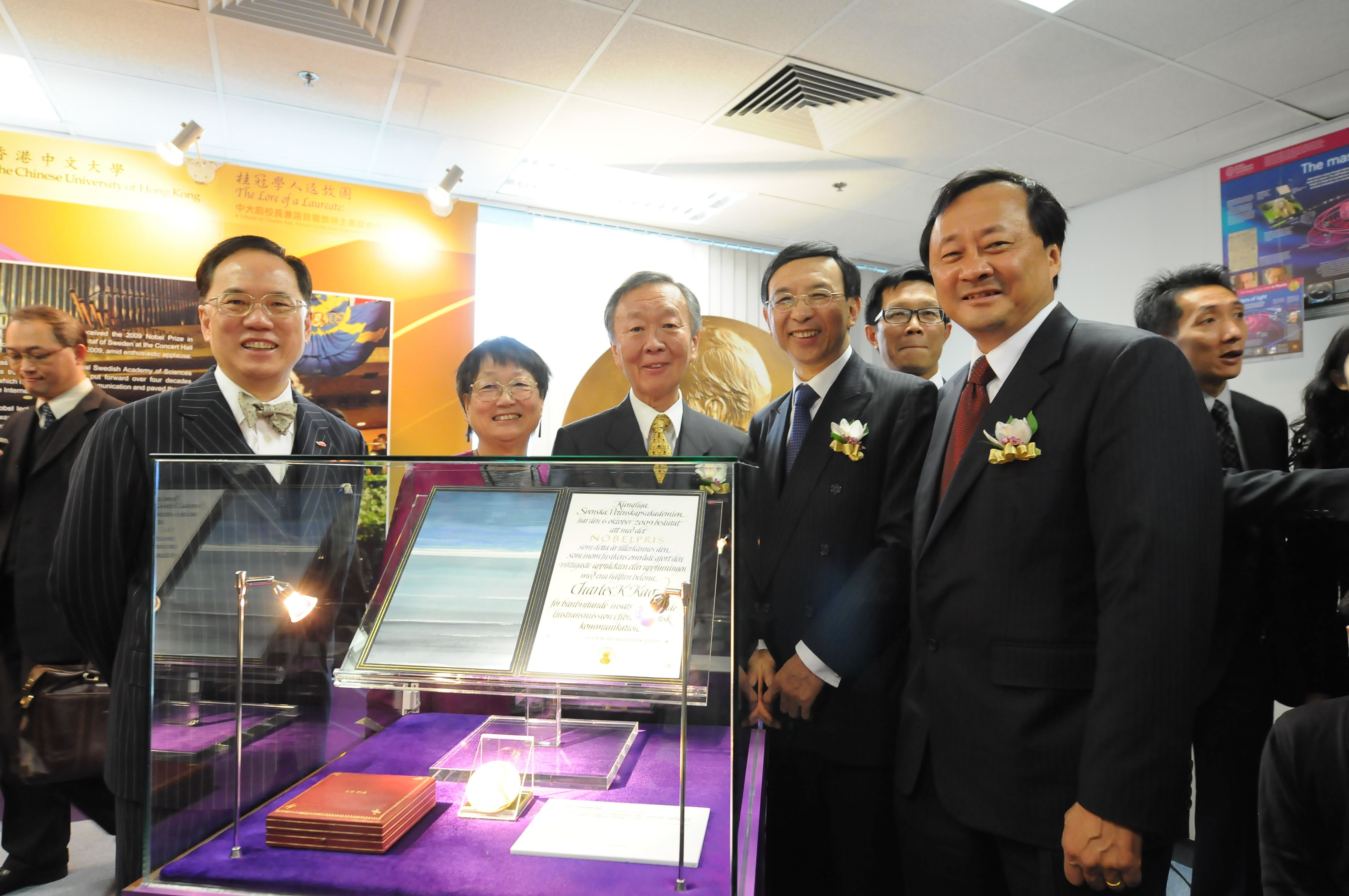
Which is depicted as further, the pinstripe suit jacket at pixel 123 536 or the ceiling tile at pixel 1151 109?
the ceiling tile at pixel 1151 109

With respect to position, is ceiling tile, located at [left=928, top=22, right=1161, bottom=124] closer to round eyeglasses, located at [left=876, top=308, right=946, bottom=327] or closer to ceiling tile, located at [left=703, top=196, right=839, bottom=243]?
ceiling tile, located at [left=703, top=196, right=839, bottom=243]

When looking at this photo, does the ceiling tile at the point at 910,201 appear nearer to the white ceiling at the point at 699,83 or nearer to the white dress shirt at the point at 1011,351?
the white ceiling at the point at 699,83

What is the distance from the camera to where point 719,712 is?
107cm

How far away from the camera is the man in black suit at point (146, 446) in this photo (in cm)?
163

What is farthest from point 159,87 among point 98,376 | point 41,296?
point 98,376

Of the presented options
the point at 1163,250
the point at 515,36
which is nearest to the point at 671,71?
the point at 515,36

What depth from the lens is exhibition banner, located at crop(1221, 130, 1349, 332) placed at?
14.5 ft

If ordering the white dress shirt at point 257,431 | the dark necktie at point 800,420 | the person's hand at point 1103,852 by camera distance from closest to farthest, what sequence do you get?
the person's hand at point 1103,852 → the white dress shirt at point 257,431 → the dark necktie at point 800,420

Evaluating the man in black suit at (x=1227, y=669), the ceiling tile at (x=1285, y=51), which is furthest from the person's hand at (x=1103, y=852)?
the ceiling tile at (x=1285, y=51)

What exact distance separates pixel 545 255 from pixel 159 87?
105 inches

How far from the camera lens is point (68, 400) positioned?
3.40m

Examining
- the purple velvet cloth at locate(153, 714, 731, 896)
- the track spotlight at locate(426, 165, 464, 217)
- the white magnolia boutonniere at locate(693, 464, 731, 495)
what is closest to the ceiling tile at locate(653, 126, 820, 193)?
the track spotlight at locate(426, 165, 464, 217)

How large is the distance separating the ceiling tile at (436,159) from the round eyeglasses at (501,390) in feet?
9.69

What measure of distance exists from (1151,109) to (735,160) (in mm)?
2452
